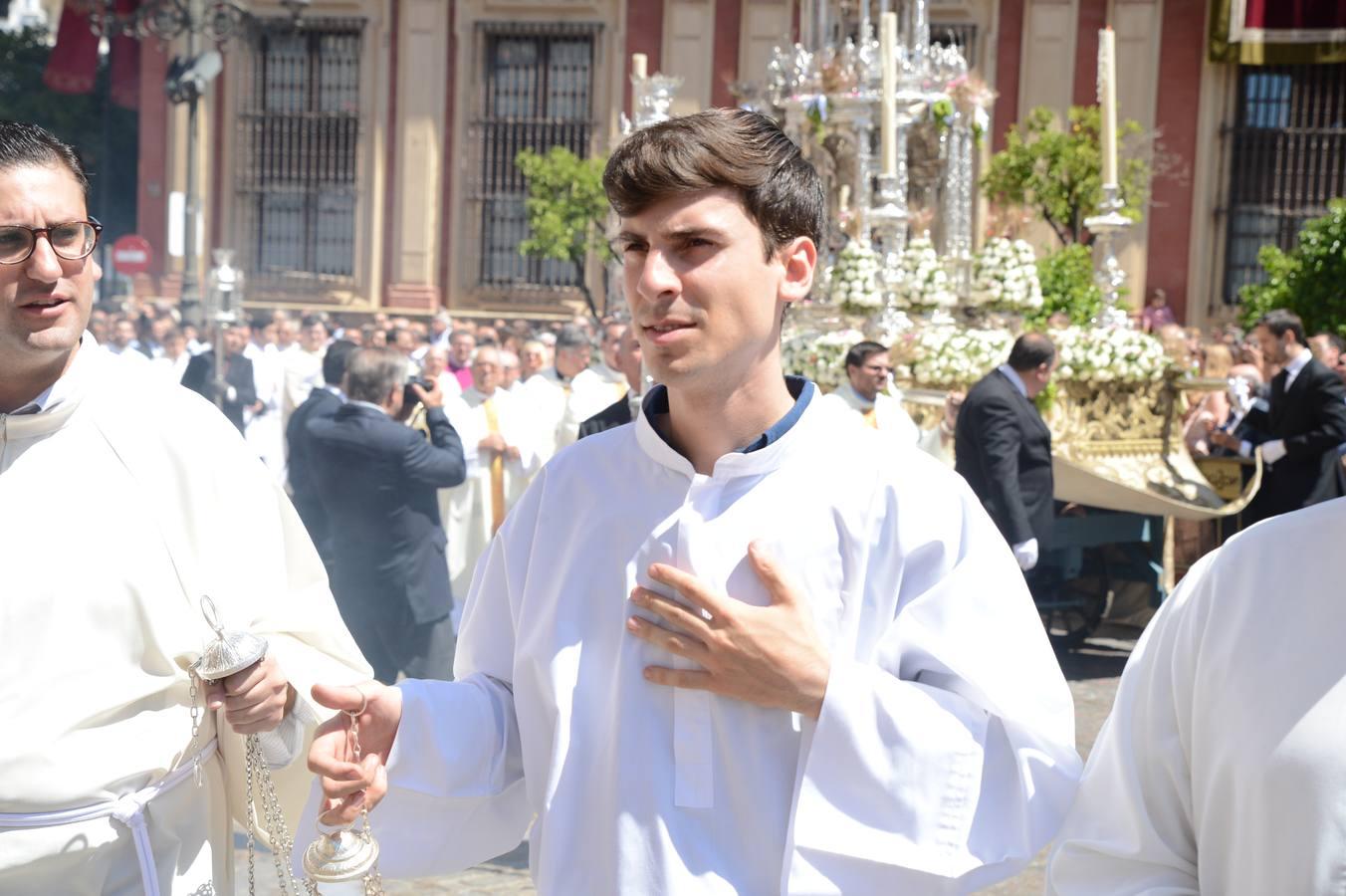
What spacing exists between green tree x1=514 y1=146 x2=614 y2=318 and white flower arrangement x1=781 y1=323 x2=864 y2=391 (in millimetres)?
13540

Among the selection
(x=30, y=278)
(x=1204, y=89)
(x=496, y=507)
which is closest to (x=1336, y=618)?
(x=30, y=278)

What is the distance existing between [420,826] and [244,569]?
69cm

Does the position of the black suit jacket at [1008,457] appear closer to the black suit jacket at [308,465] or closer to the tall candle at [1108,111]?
the tall candle at [1108,111]

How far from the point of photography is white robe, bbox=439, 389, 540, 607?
26.3 ft

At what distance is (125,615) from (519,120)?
23950 millimetres

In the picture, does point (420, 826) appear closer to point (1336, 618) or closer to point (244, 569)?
point (244, 569)

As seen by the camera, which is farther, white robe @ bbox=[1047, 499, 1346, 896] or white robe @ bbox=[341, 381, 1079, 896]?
A: white robe @ bbox=[341, 381, 1079, 896]

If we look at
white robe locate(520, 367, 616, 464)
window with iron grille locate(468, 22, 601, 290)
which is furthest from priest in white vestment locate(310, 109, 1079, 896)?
window with iron grille locate(468, 22, 601, 290)

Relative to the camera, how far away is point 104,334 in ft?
48.8

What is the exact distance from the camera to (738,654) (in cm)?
197

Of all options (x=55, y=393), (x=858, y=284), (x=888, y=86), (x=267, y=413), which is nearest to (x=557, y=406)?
(x=858, y=284)

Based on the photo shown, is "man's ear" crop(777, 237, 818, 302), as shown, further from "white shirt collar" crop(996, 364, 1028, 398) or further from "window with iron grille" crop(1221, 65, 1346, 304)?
"window with iron grille" crop(1221, 65, 1346, 304)

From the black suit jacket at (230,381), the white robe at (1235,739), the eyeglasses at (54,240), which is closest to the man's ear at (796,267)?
the white robe at (1235,739)

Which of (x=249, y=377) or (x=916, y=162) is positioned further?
(x=249, y=377)
